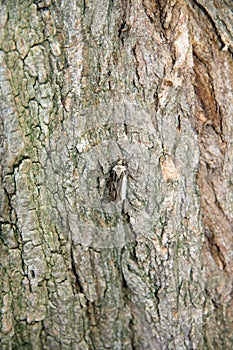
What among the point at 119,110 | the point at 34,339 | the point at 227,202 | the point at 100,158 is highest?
the point at 119,110

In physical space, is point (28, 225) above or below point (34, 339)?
above

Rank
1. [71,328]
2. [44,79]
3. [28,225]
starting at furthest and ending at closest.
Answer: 1. [71,328]
2. [28,225]
3. [44,79]

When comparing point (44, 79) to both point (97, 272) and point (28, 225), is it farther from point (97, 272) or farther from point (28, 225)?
point (97, 272)

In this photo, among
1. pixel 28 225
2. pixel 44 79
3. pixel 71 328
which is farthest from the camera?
pixel 71 328

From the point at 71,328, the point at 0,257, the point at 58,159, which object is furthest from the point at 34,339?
the point at 58,159

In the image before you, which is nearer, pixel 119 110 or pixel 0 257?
pixel 119 110

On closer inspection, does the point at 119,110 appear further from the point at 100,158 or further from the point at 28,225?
the point at 28,225

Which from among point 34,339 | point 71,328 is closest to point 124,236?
point 71,328
